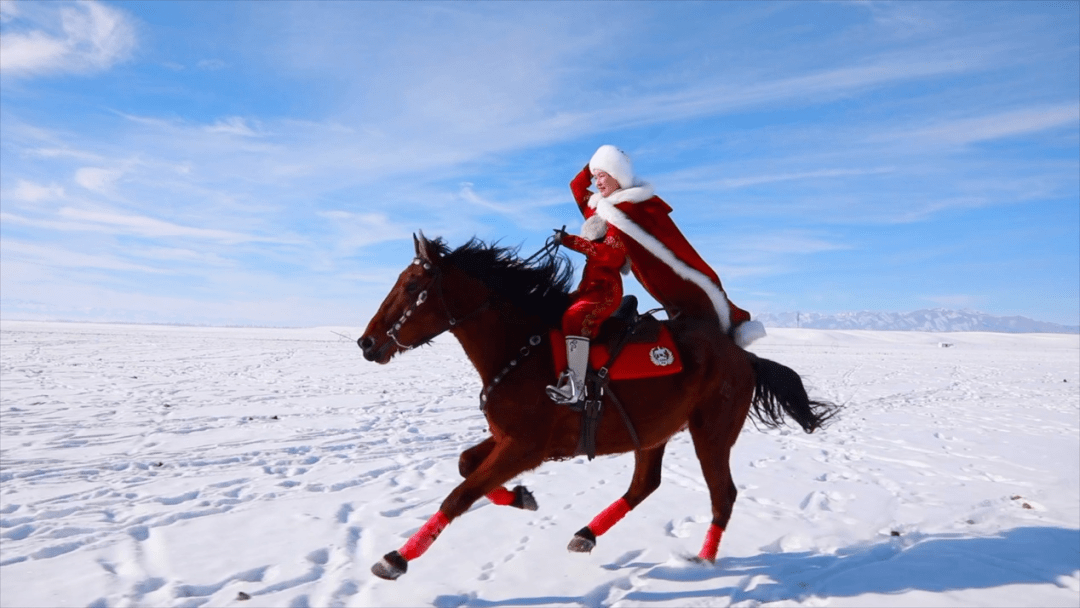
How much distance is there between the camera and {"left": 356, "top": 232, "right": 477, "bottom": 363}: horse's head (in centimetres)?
382

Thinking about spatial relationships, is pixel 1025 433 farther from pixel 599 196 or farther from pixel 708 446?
pixel 599 196

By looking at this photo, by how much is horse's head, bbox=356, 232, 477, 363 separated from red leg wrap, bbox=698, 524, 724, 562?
7.62 feet

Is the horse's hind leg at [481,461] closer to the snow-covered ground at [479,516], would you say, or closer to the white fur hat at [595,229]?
the snow-covered ground at [479,516]

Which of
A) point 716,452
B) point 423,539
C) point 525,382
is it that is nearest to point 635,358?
point 525,382

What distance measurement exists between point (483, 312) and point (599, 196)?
3.69ft

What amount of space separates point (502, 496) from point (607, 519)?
88 centimetres

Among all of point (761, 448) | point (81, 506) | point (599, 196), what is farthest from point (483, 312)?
point (761, 448)

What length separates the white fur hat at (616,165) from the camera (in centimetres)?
428

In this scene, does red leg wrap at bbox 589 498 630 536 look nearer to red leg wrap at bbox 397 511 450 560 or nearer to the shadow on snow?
the shadow on snow

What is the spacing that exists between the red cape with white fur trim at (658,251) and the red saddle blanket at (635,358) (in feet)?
1.53

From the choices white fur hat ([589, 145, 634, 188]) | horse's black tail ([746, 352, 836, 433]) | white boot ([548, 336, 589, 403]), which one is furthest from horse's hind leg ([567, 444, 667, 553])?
white fur hat ([589, 145, 634, 188])

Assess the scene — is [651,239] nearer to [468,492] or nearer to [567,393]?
[567,393]

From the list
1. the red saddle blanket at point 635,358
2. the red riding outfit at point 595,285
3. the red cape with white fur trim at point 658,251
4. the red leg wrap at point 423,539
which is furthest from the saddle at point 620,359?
the red leg wrap at point 423,539

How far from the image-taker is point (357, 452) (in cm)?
830
